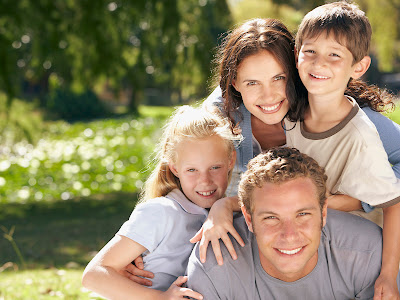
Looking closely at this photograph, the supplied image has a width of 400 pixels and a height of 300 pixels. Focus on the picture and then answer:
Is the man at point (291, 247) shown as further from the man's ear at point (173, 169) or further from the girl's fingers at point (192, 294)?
the man's ear at point (173, 169)

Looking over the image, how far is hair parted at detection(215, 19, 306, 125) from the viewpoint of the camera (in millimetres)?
2982

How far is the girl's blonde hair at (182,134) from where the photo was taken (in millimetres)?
3018

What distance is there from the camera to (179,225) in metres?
2.84

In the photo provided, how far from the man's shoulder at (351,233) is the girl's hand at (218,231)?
40cm

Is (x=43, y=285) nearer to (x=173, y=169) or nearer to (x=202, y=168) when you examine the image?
(x=173, y=169)

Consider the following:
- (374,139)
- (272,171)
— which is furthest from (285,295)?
(374,139)

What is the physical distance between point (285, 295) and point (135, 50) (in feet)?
24.8

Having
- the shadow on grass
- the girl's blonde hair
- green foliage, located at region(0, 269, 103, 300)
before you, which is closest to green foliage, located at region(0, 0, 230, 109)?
the shadow on grass

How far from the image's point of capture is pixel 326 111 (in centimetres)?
281

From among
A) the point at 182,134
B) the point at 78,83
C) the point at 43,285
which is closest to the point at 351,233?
the point at 182,134

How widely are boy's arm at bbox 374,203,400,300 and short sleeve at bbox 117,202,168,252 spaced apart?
1.00 metres

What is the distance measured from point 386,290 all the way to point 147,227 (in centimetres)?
109

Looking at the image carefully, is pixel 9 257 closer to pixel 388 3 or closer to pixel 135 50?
pixel 135 50

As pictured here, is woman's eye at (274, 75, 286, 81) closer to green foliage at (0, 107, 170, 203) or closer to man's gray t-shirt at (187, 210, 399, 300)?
man's gray t-shirt at (187, 210, 399, 300)
